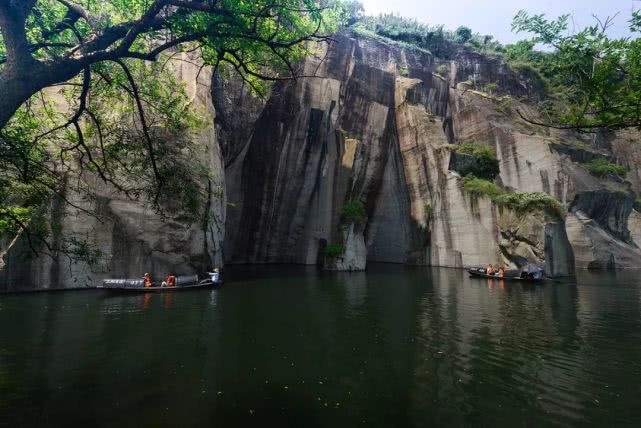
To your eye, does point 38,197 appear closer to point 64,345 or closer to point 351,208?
point 64,345

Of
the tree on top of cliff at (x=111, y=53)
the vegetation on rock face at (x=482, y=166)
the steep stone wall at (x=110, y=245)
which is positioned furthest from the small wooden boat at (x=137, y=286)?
the vegetation on rock face at (x=482, y=166)

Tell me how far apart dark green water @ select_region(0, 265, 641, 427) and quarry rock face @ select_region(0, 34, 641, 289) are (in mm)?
14126

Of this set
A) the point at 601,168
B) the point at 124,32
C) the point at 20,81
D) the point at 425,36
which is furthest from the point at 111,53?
the point at 425,36

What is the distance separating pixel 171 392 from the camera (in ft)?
26.1

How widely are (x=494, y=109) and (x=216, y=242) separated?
32224 mm

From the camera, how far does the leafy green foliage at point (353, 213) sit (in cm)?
3788

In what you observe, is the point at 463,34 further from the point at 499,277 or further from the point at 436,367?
the point at 436,367

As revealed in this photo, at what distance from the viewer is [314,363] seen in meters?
9.67

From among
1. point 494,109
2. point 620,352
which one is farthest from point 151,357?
point 494,109

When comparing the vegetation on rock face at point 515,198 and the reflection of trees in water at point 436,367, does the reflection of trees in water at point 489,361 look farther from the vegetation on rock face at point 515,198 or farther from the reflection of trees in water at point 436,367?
the vegetation on rock face at point 515,198

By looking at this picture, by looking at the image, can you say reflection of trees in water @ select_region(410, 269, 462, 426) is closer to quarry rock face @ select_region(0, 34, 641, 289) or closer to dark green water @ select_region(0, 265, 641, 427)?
dark green water @ select_region(0, 265, 641, 427)

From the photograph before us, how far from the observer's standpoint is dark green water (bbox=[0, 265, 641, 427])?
7.15m

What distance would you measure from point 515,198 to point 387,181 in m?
14.8

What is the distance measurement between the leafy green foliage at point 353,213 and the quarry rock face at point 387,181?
0.95 ft
